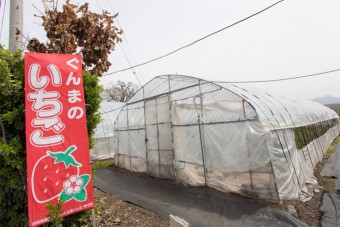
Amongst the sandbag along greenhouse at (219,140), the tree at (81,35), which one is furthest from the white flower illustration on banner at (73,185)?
the sandbag along greenhouse at (219,140)

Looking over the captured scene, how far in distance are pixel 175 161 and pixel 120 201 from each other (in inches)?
100

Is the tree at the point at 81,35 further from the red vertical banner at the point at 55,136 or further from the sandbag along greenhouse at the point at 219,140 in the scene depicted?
the sandbag along greenhouse at the point at 219,140

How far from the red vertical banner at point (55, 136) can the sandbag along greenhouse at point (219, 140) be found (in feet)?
14.9

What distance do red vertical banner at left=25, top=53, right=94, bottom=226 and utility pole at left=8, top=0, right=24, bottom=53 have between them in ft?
3.53

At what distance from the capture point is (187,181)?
8.19 meters

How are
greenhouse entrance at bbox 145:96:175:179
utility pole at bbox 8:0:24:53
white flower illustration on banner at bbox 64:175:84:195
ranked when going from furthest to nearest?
greenhouse entrance at bbox 145:96:175:179, utility pole at bbox 8:0:24:53, white flower illustration on banner at bbox 64:175:84:195

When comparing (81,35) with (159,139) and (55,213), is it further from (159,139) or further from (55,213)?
(159,139)

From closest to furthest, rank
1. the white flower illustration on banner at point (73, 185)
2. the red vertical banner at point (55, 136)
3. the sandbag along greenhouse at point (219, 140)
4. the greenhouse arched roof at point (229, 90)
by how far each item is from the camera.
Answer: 1. the red vertical banner at point (55, 136)
2. the white flower illustration on banner at point (73, 185)
3. the sandbag along greenhouse at point (219, 140)
4. the greenhouse arched roof at point (229, 90)

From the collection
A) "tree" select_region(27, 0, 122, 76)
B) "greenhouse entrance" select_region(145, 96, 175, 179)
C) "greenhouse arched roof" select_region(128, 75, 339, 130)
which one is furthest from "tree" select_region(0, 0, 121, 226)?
"greenhouse entrance" select_region(145, 96, 175, 179)

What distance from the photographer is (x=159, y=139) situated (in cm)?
933

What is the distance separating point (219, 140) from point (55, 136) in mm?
5107

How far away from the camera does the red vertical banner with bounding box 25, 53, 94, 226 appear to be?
338 centimetres

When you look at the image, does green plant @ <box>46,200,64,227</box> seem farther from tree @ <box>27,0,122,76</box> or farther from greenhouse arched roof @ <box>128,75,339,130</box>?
greenhouse arched roof @ <box>128,75,339,130</box>

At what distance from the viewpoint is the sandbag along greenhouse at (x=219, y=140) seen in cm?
641
